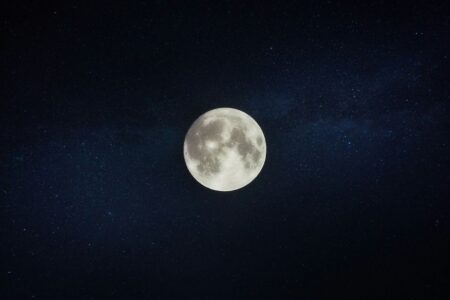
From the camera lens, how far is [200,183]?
231 inches

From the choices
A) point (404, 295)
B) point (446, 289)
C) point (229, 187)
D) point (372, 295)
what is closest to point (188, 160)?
point (229, 187)

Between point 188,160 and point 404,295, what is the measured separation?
7.59 metres

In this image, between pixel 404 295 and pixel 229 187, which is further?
pixel 404 295

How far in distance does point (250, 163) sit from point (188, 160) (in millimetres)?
1246

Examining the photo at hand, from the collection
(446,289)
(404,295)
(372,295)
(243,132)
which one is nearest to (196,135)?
(243,132)

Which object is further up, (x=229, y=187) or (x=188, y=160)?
(x=188, y=160)

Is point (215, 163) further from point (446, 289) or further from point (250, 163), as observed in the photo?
point (446, 289)

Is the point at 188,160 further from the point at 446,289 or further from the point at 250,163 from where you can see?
the point at 446,289

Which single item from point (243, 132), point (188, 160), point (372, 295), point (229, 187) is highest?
point (243, 132)

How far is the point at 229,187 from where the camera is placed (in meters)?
5.67

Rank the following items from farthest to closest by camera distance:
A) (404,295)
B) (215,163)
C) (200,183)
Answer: (404,295) < (200,183) < (215,163)

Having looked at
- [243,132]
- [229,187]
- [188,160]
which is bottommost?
[229,187]

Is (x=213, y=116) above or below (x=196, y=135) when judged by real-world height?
above

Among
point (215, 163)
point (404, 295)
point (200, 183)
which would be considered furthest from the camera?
point (404, 295)
